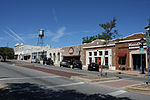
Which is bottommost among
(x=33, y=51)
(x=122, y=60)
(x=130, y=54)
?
(x=122, y=60)

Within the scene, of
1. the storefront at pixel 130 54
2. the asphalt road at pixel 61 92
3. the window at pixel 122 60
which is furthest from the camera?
the window at pixel 122 60

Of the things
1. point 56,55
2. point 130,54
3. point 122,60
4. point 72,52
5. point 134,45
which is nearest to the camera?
point 134,45

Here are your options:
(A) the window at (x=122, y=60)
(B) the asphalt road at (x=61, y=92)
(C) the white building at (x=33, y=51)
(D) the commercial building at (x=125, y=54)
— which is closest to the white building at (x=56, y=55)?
(C) the white building at (x=33, y=51)

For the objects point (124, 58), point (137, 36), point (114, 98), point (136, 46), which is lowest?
point (114, 98)

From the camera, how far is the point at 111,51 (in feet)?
96.2

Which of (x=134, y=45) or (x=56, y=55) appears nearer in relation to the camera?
(x=134, y=45)

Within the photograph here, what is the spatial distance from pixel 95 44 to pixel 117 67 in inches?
316

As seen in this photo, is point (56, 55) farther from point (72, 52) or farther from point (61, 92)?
point (61, 92)

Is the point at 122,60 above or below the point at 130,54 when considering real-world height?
below

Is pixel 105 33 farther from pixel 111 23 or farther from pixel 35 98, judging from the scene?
pixel 35 98

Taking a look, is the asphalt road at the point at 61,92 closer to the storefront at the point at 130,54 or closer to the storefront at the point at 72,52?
the storefront at the point at 130,54

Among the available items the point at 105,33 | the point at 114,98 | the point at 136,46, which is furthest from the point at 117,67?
the point at 114,98

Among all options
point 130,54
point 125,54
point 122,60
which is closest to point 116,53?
point 122,60

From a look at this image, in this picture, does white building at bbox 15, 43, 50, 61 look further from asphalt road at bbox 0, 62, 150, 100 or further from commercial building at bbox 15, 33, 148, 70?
asphalt road at bbox 0, 62, 150, 100
